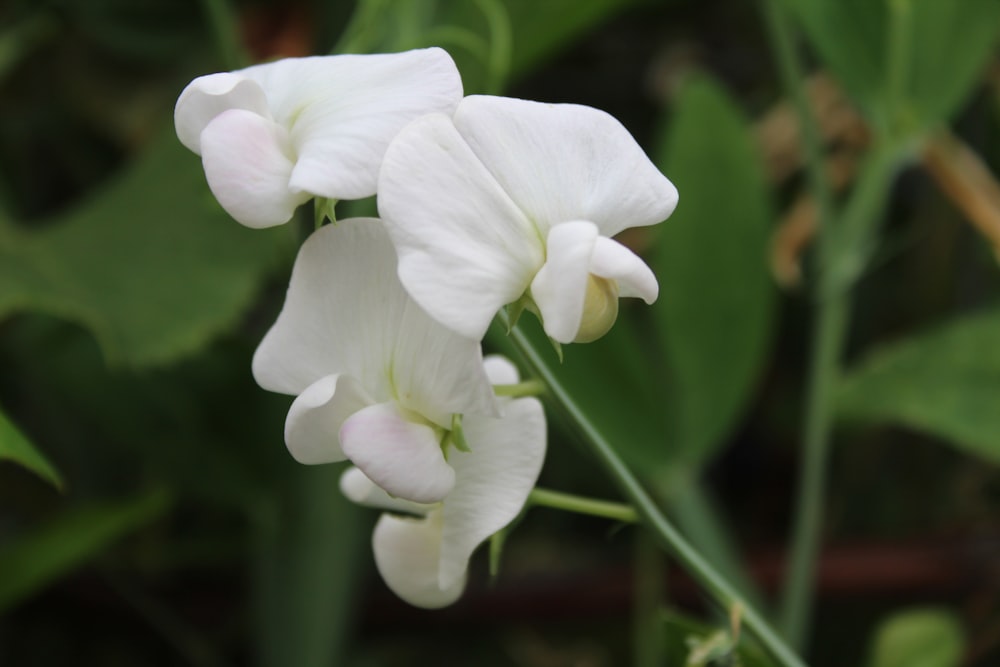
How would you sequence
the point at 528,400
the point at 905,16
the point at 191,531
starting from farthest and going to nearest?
the point at 191,531, the point at 905,16, the point at 528,400

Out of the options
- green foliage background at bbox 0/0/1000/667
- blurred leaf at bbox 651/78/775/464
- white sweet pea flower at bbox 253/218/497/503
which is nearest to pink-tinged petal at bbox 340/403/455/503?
white sweet pea flower at bbox 253/218/497/503

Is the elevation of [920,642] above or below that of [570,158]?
below

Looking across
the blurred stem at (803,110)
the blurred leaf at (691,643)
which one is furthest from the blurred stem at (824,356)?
the blurred leaf at (691,643)

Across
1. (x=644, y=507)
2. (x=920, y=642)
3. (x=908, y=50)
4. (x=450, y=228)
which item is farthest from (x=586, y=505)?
(x=908, y=50)

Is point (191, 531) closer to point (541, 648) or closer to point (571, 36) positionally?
point (541, 648)

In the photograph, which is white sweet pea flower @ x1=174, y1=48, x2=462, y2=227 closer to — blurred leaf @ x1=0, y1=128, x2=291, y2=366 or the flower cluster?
the flower cluster

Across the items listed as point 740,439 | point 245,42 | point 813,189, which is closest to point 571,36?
point 813,189

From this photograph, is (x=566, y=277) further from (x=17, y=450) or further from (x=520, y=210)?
(x=17, y=450)
